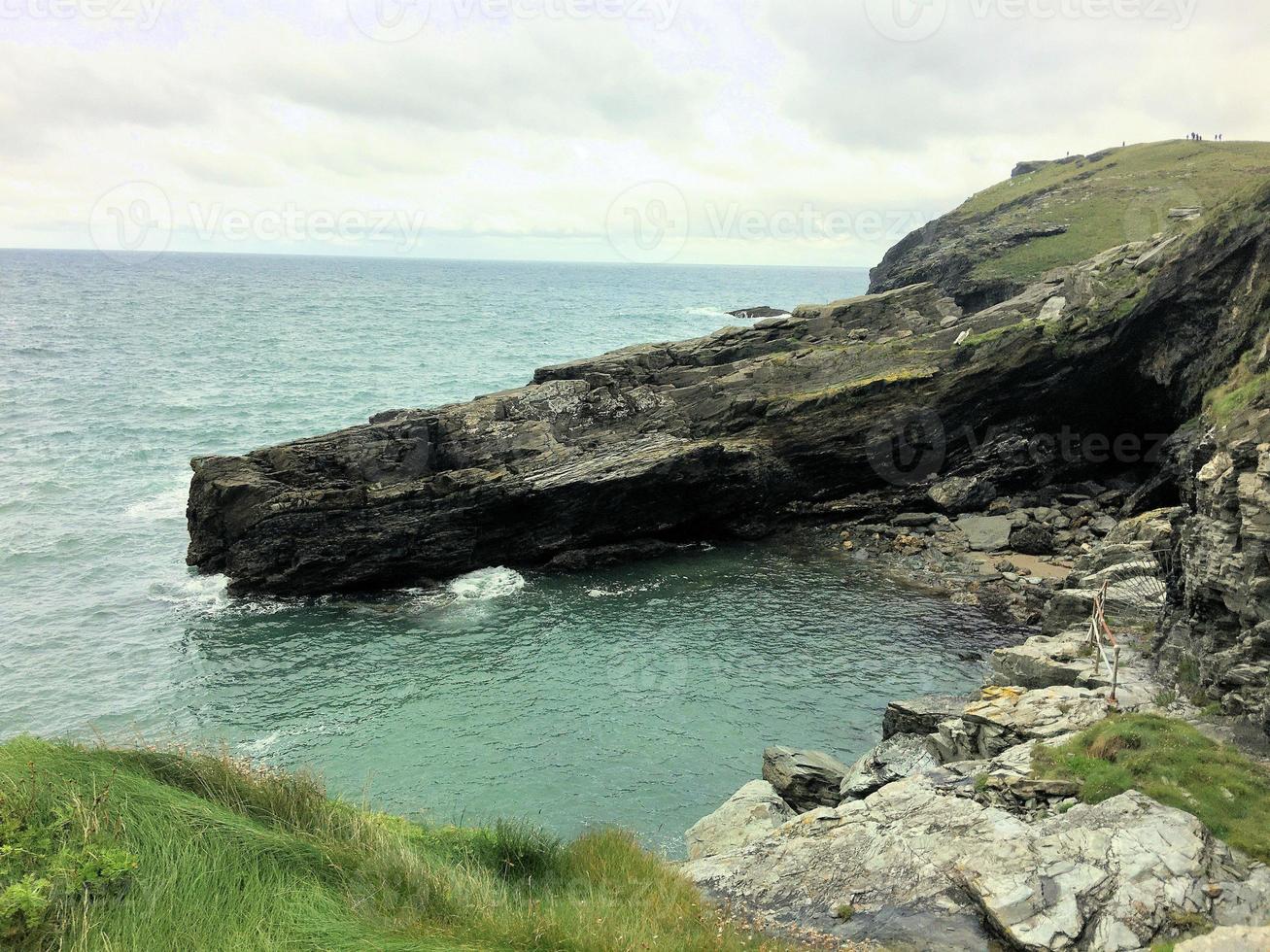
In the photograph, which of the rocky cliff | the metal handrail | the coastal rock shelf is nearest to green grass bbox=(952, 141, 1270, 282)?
the rocky cliff

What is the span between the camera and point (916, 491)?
3866 centimetres

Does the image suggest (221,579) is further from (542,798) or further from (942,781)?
(942,781)

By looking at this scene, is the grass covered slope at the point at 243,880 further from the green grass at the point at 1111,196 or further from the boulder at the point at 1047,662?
the green grass at the point at 1111,196

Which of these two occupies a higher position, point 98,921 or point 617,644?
point 98,921

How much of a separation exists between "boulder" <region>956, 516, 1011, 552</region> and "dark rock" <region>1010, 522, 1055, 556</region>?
0.45 meters

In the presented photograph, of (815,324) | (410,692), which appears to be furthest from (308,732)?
(815,324)

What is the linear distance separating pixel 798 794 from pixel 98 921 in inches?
564

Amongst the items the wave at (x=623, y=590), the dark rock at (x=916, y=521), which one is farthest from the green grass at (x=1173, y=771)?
the dark rock at (x=916, y=521)

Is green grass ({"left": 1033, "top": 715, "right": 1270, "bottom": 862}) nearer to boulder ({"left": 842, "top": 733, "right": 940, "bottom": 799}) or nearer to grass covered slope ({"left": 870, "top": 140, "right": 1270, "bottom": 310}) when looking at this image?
boulder ({"left": 842, "top": 733, "right": 940, "bottom": 799})

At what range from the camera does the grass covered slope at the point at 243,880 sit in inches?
276

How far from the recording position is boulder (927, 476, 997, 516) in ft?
123

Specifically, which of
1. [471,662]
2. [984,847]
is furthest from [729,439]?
[984,847]

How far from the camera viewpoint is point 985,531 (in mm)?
35000

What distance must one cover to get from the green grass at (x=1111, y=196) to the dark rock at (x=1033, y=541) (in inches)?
1563
